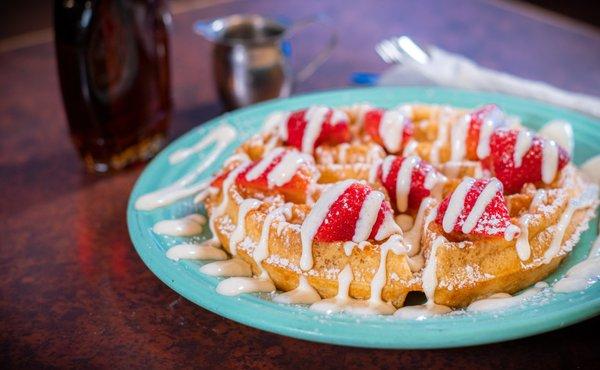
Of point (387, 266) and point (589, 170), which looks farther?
point (589, 170)

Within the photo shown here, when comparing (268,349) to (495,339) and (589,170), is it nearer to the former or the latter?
(495,339)

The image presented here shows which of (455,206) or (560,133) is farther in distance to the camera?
(560,133)

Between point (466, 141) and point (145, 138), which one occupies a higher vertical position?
point (466, 141)

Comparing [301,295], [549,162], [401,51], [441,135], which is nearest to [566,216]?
[549,162]

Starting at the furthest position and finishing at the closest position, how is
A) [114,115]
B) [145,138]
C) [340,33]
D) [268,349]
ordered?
[340,33]
[145,138]
[114,115]
[268,349]

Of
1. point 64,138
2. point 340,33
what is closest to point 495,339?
point 64,138

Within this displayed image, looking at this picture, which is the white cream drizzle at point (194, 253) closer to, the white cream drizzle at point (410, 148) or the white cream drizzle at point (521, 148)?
the white cream drizzle at point (410, 148)

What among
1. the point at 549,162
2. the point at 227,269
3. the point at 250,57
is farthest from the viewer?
the point at 250,57

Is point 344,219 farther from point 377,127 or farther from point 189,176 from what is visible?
point 189,176
